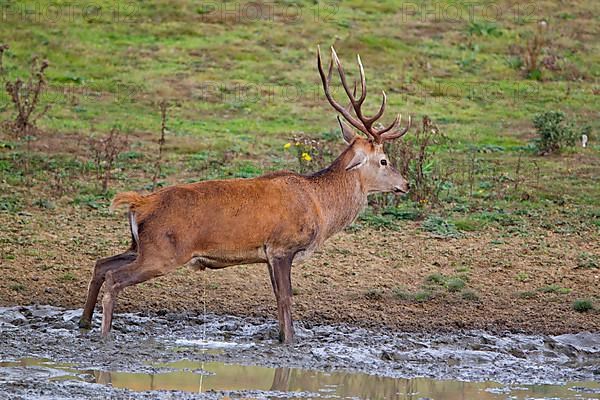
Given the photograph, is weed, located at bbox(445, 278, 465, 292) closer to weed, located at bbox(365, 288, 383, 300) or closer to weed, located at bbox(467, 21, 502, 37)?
weed, located at bbox(365, 288, 383, 300)

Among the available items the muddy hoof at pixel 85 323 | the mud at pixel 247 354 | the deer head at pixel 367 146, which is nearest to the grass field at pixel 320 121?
the mud at pixel 247 354

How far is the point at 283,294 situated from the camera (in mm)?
9188

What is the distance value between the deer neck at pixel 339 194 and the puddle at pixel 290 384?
157cm

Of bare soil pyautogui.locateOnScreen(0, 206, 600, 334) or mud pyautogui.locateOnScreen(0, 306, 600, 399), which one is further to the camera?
bare soil pyautogui.locateOnScreen(0, 206, 600, 334)

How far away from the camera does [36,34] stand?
21344 millimetres

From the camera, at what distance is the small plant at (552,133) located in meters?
16.1

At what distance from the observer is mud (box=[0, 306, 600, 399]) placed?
8.03m

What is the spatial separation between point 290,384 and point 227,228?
1.33 m

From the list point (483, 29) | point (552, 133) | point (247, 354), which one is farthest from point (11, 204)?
point (483, 29)

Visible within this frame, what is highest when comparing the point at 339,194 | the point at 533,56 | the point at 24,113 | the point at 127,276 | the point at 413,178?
the point at 533,56

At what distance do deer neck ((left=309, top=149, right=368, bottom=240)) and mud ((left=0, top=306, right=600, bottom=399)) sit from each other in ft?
2.79

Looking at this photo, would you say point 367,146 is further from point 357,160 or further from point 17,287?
point 17,287

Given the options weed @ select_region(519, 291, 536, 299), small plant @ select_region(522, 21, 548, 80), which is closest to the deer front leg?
weed @ select_region(519, 291, 536, 299)

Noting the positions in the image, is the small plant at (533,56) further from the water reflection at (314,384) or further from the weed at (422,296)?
the water reflection at (314,384)
